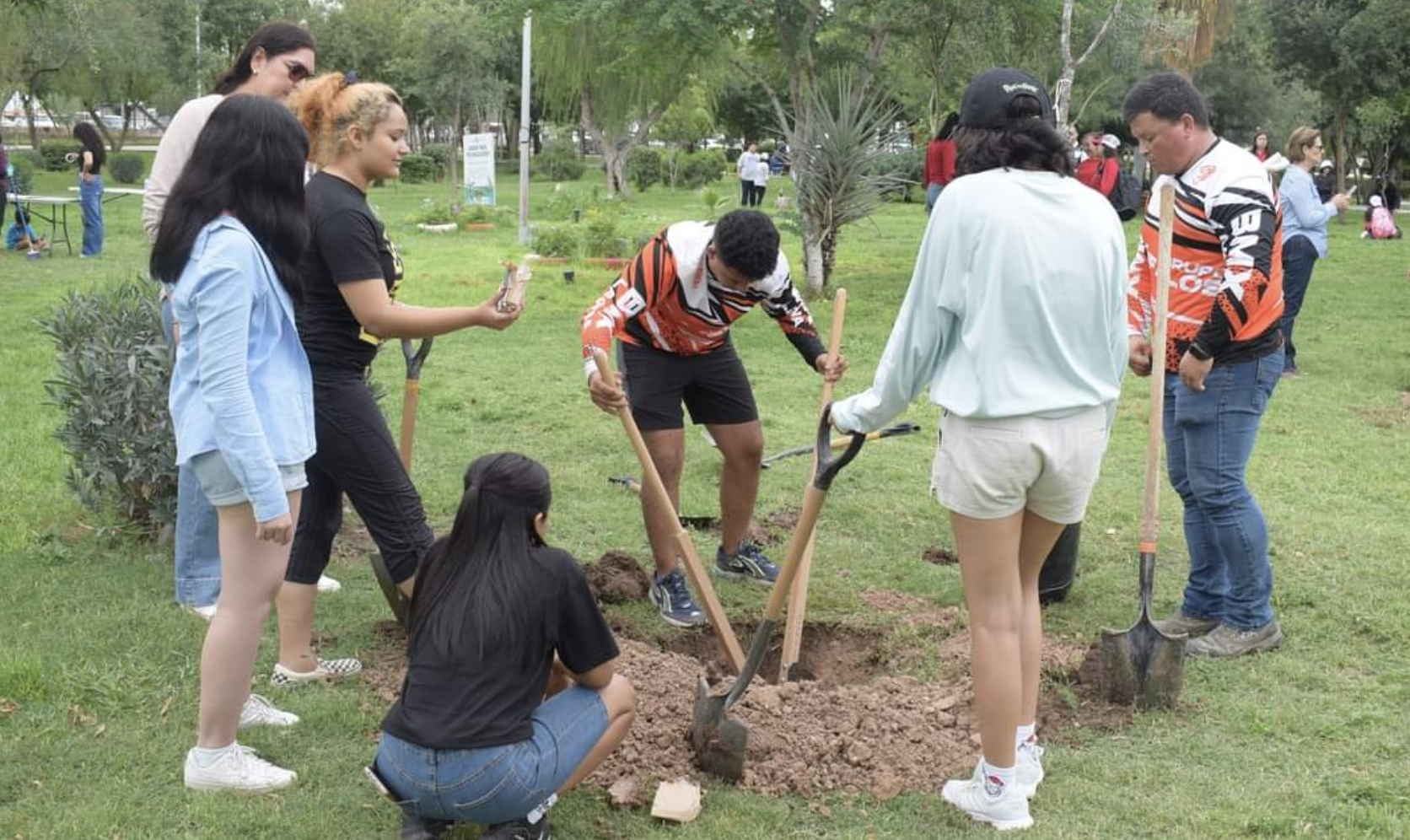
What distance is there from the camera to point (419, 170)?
4053 centimetres

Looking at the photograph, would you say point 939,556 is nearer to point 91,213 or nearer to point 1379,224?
point 91,213

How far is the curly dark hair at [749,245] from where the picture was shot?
4578mm

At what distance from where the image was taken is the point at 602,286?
14.9 meters

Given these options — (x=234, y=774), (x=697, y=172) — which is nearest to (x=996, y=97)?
(x=234, y=774)

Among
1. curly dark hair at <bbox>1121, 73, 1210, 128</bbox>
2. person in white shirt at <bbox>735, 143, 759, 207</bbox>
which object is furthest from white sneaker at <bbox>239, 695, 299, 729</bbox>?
person in white shirt at <bbox>735, 143, 759, 207</bbox>

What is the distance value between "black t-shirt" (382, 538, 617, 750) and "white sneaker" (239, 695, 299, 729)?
3.01ft

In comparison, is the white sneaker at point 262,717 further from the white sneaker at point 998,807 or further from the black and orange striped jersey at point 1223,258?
the black and orange striped jersey at point 1223,258

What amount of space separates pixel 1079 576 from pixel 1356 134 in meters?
31.2

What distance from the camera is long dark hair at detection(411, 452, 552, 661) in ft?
9.99

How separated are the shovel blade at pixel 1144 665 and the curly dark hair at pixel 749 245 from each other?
5.74 ft

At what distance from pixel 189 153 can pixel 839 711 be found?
2.87m

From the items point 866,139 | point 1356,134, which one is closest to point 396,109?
point 866,139

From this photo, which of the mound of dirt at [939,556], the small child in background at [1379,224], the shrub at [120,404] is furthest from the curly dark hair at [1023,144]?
the small child in background at [1379,224]

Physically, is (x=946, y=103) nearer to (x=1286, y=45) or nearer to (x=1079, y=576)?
(x=1286, y=45)
